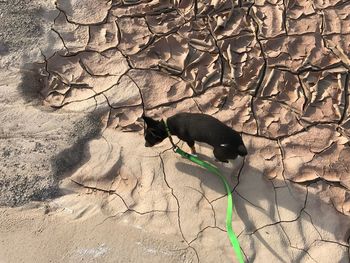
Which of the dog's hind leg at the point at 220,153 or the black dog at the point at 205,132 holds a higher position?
the black dog at the point at 205,132

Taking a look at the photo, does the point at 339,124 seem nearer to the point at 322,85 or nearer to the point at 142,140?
the point at 322,85

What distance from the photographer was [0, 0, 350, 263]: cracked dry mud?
3.34 m

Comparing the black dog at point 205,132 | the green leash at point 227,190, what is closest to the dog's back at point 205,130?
the black dog at point 205,132

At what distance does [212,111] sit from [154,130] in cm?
70

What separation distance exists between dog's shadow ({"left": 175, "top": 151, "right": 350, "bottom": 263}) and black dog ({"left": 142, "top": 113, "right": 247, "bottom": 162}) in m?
0.26

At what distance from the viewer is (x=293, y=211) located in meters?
3.41

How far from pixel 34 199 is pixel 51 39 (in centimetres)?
163

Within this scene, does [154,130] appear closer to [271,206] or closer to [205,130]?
[205,130]

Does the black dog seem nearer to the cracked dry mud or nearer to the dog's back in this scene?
the dog's back

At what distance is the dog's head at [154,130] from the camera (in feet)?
11.0

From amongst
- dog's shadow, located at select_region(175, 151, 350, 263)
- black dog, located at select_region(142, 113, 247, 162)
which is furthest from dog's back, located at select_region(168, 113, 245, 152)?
dog's shadow, located at select_region(175, 151, 350, 263)

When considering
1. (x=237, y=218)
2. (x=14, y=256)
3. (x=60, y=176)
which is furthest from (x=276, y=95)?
(x=14, y=256)

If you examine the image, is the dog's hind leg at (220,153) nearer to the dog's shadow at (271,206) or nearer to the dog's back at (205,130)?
the dog's back at (205,130)

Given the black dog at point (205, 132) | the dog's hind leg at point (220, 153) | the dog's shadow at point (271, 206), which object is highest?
the black dog at point (205, 132)
